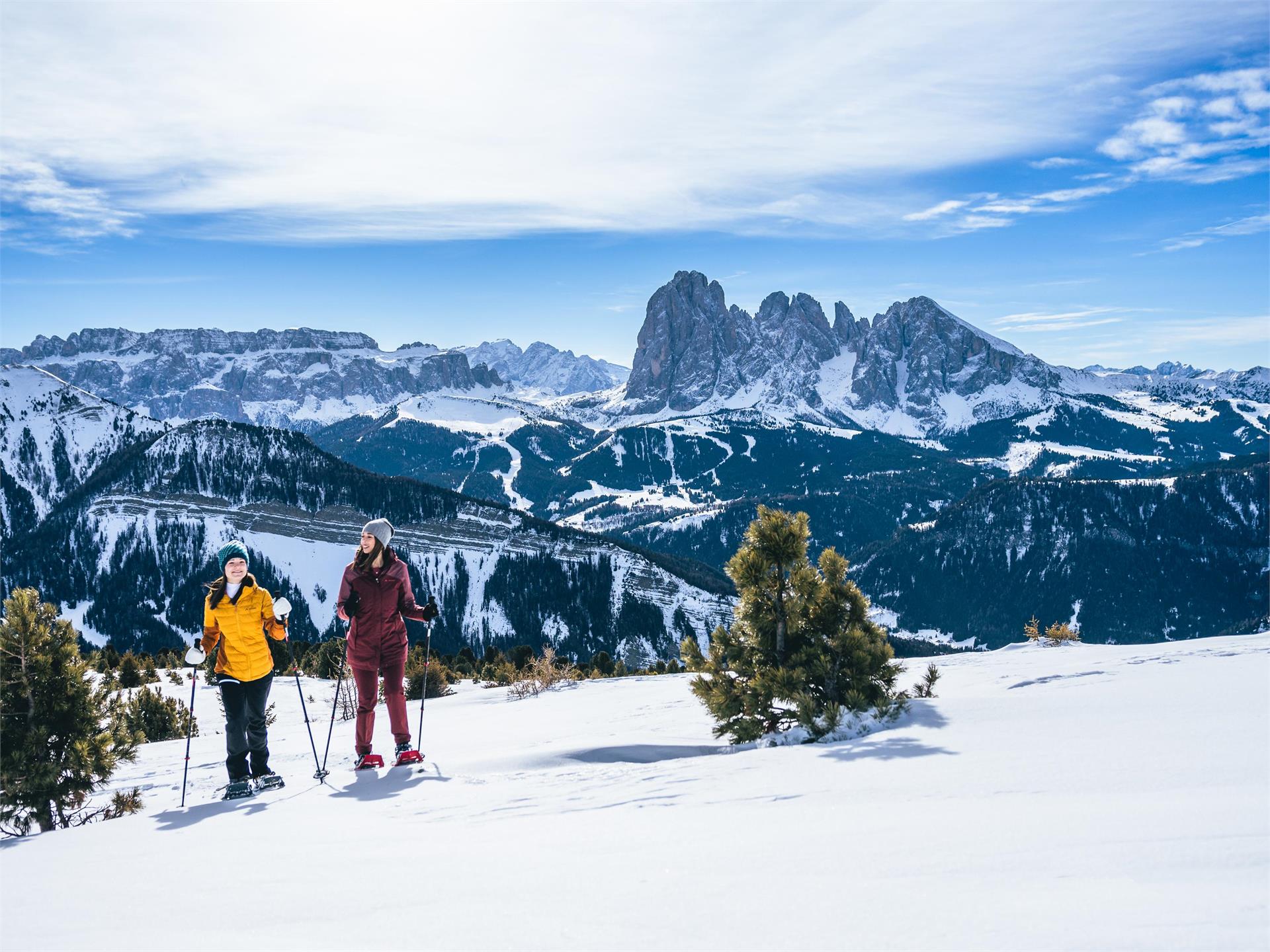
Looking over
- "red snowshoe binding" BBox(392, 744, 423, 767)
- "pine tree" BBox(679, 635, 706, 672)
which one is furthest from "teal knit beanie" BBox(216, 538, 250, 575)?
"pine tree" BBox(679, 635, 706, 672)

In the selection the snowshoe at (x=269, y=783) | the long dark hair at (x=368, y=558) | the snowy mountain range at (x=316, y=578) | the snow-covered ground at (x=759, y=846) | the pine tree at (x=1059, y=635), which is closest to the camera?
the snow-covered ground at (x=759, y=846)

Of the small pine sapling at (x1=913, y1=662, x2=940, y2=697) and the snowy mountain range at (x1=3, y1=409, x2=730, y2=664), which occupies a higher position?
the small pine sapling at (x1=913, y1=662, x2=940, y2=697)

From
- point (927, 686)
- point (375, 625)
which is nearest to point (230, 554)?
point (375, 625)

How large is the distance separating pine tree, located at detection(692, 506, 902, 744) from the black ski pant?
5998 millimetres

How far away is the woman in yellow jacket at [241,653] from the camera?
10.3 m

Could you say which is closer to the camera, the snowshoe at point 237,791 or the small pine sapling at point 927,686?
the snowshoe at point 237,791

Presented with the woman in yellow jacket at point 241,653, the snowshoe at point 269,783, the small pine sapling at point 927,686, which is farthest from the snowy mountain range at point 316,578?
the snowshoe at point 269,783

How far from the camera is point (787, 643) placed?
11.3 m

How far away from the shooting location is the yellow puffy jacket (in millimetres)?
10297

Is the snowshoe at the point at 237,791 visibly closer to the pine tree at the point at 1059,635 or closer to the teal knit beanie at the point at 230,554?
the teal knit beanie at the point at 230,554

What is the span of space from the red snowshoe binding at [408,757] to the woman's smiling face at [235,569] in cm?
324

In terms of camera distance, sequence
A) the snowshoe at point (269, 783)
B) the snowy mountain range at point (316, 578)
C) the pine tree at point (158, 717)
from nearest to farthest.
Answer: the snowshoe at point (269, 783) → the pine tree at point (158, 717) → the snowy mountain range at point (316, 578)

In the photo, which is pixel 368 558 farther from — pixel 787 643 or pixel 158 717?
pixel 158 717

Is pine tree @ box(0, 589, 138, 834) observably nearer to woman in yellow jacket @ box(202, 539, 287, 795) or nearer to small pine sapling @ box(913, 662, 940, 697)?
woman in yellow jacket @ box(202, 539, 287, 795)
